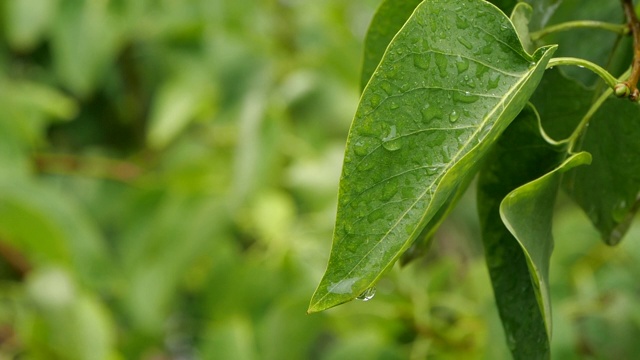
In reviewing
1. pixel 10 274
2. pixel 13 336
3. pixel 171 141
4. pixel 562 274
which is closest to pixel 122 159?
pixel 171 141

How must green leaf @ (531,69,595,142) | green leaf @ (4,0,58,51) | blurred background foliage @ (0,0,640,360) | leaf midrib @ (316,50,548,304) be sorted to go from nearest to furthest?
1. leaf midrib @ (316,50,548,304)
2. green leaf @ (531,69,595,142)
3. blurred background foliage @ (0,0,640,360)
4. green leaf @ (4,0,58,51)

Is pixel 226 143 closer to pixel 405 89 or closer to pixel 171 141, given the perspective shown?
pixel 171 141

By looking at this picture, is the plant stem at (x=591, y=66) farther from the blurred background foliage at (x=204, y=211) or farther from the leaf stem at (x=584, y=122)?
the blurred background foliage at (x=204, y=211)

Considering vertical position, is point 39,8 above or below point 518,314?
above

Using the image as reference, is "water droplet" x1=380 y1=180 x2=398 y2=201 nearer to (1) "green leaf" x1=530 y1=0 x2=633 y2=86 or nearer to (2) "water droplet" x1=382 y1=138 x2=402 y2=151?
(2) "water droplet" x1=382 y1=138 x2=402 y2=151

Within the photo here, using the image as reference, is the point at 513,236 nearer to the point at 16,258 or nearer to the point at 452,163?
the point at 452,163

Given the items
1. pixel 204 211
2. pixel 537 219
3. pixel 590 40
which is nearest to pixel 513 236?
pixel 537 219

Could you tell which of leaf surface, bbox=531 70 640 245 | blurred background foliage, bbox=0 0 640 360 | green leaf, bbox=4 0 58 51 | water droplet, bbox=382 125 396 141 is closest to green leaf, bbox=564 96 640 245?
leaf surface, bbox=531 70 640 245
